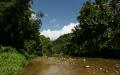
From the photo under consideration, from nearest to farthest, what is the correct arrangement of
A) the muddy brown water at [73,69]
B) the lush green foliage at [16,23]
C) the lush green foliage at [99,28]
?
the muddy brown water at [73,69] → the lush green foliage at [16,23] → the lush green foliage at [99,28]

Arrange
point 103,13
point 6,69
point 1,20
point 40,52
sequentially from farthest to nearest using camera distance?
point 40,52 < point 103,13 < point 1,20 < point 6,69

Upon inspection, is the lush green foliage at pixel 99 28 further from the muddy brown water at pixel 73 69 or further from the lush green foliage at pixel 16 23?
the muddy brown water at pixel 73 69

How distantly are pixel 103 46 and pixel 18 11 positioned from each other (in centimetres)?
1396

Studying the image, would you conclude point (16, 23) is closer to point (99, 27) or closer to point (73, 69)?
point (99, 27)

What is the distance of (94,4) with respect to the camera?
49000 millimetres

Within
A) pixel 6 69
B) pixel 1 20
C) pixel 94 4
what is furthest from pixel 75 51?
pixel 6 69

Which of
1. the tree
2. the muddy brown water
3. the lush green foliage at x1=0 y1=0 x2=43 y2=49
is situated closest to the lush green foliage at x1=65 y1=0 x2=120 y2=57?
the tree

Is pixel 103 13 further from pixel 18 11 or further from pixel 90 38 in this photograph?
pixel 18 11

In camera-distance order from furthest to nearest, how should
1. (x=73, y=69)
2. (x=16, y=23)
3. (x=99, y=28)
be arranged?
(x=99, y=28)
(x=16, y=23)
(x=73, y=69)

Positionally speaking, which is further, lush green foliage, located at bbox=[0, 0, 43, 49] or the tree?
the tree

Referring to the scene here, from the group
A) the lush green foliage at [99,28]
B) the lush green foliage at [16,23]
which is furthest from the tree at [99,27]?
the lush green foliage at [16,23]

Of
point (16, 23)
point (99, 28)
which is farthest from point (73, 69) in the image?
point (99, 28)

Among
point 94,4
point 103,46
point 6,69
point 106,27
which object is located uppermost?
point 94,4

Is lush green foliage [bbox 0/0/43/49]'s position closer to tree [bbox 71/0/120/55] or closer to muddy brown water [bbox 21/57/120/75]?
tree [bbox 71/0/120/55]
